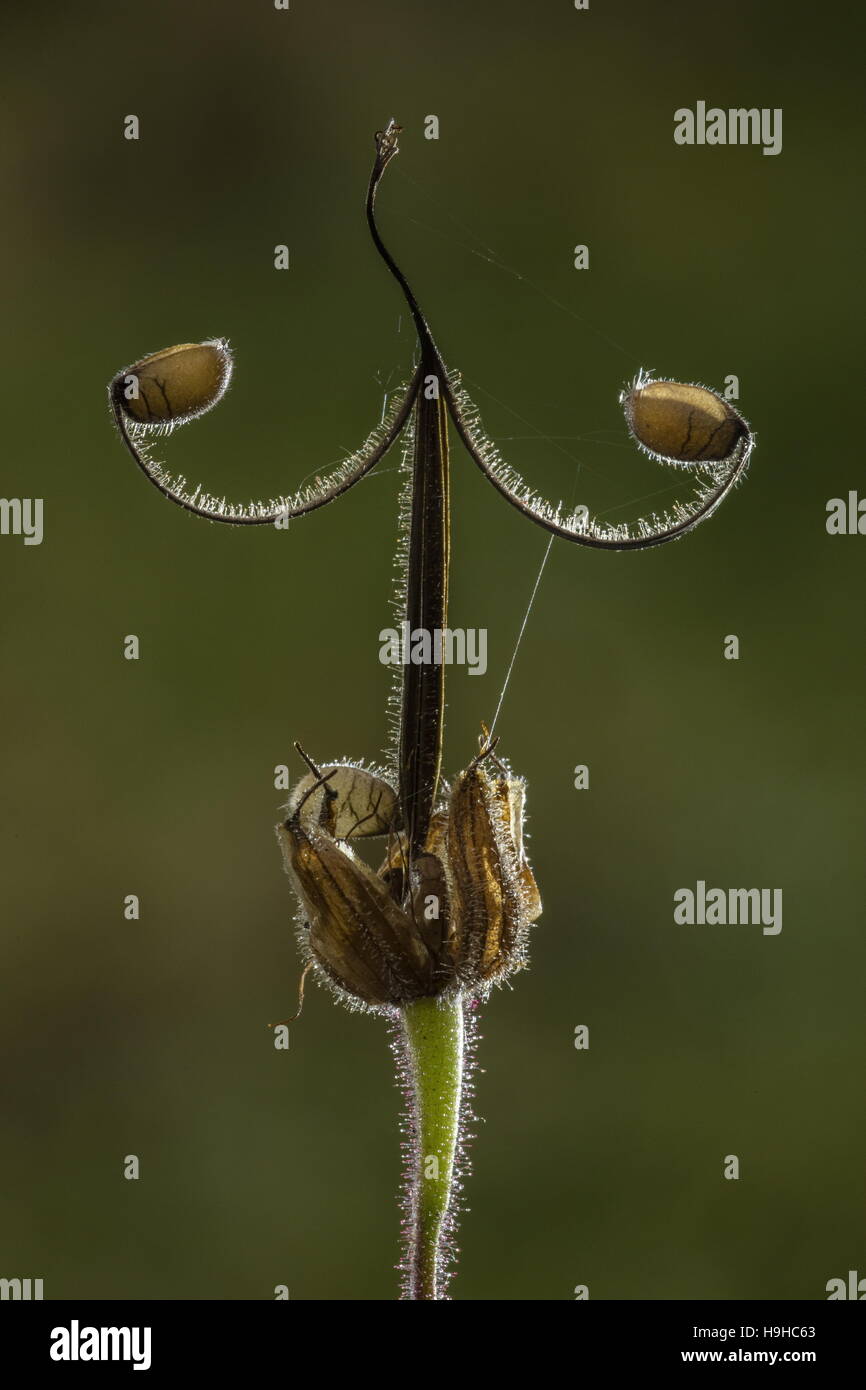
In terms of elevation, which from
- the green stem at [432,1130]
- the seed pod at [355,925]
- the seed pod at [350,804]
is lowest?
the green stem at [432,1130]

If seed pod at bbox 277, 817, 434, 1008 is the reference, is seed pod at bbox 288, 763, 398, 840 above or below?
above

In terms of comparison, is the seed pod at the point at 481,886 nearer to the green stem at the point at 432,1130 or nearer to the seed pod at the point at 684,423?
the green stem at the point at 432,1130

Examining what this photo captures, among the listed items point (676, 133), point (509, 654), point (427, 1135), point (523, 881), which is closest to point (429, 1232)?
point (427, 1135)

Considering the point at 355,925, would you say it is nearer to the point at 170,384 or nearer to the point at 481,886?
the point at 481,886

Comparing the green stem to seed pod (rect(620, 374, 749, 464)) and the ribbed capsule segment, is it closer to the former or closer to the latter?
the ribbed capsule segment

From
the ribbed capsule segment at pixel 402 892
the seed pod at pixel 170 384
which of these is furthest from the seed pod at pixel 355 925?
the seed pod at pixel 170 384

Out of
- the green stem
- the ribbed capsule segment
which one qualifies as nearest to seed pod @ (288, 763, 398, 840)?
the ribbed capsule segment

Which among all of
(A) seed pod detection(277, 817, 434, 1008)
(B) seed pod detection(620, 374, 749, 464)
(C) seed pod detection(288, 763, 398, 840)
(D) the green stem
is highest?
(B) seed pod detection(620, 374, 749, 464)
